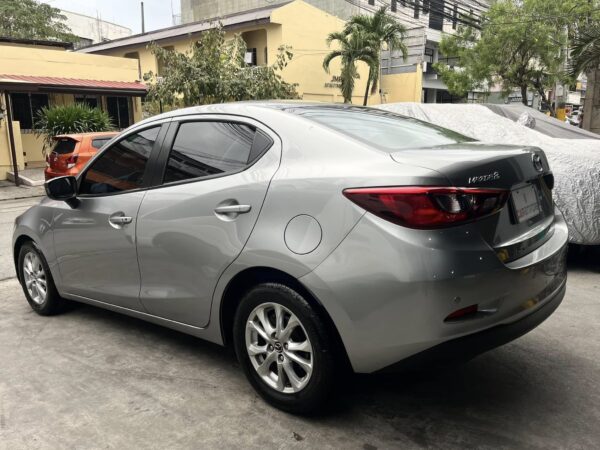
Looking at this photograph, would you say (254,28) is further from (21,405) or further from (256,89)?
(21,405)

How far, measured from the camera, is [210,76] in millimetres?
14031

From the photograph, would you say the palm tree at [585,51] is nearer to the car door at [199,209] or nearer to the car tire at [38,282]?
the car door at [199,209]

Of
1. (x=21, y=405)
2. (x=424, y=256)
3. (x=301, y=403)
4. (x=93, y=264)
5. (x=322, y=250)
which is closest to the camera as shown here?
(x=424, y=256)

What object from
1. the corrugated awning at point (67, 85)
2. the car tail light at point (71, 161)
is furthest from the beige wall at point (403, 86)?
the car tail light at point (71, 161)

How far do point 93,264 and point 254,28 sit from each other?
74.8ft

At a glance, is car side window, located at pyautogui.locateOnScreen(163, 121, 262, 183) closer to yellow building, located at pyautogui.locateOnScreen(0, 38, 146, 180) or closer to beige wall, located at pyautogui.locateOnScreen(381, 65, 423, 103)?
yellow building, located at pyautogui.locateOnScreen(0, 38, 146, 180)

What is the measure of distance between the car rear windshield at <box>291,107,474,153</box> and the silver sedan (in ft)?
0.06

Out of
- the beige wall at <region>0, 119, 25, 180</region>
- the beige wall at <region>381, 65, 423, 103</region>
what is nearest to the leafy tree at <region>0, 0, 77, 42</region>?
the beige wall at <region>0, 119, 25, 180</region>

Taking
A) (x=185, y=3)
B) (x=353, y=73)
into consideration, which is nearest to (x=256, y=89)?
(x=353, y=73)

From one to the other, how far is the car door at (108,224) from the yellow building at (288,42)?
19.7 metres

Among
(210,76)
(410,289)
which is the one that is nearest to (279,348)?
(410,289)

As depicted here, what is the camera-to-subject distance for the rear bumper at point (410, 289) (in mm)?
2264

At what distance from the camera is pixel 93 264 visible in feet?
12.3

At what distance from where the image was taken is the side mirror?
3.82 metres
